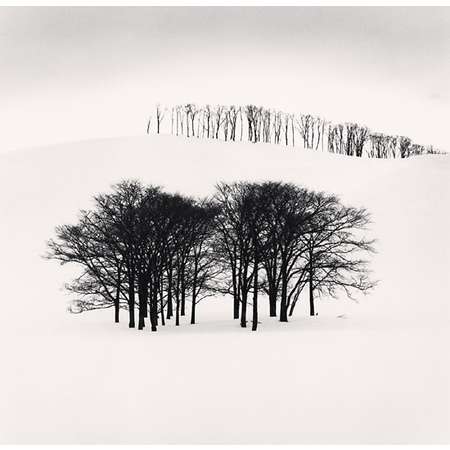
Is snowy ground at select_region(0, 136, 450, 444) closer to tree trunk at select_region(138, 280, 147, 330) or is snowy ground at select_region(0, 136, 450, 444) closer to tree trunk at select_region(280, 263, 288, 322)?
tree trunk at select_region(280, 263, 288, 322)

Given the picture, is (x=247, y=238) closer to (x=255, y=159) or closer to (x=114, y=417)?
(x=114, y=417)

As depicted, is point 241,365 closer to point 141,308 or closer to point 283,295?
point 283,295

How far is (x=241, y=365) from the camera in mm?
27359

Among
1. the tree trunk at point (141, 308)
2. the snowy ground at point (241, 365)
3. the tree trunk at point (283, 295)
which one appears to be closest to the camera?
the snowy ground at point (241, 365)

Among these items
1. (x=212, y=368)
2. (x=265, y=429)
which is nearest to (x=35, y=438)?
(x=265, y=429)

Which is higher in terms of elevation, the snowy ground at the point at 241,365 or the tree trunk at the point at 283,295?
the tree trunk at the point at 283,295

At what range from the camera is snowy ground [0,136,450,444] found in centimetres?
1772

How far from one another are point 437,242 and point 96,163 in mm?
65508

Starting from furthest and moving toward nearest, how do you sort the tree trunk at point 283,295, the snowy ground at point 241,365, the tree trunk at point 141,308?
the tree trunk at point 283,295, the tree trunk at point 141,308, the snowy ground at point 241,365

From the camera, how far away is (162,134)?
5074 inches

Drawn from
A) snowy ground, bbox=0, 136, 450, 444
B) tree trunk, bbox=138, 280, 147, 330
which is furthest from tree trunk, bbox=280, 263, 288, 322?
tree trunk, bbox=138, 280, 147, 330

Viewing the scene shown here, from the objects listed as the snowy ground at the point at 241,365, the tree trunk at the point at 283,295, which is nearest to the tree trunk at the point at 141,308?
the snowy ground at the point at 241,365

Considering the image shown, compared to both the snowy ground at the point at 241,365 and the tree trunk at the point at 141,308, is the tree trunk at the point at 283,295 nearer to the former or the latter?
the snowy ground at the point at 241,365

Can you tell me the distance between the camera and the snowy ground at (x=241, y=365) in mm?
17719
